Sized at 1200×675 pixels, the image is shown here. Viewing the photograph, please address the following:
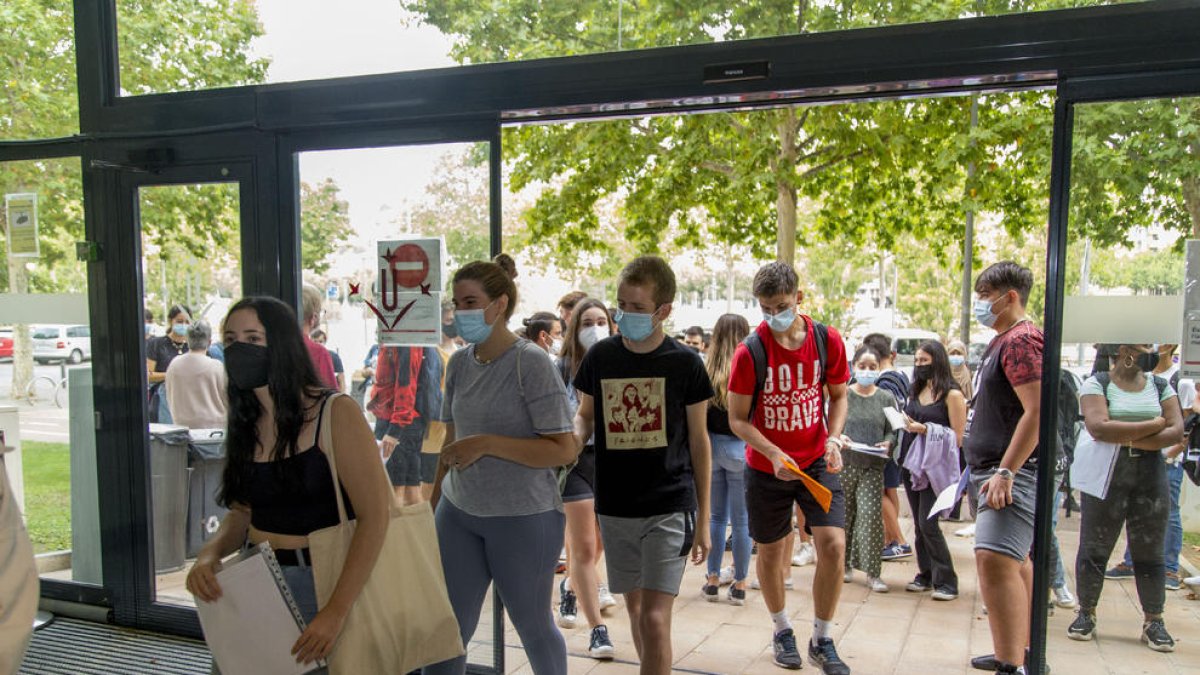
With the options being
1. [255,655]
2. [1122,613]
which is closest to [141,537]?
[255,655]

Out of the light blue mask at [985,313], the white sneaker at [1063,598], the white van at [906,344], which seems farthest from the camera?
the white van at [906,344]

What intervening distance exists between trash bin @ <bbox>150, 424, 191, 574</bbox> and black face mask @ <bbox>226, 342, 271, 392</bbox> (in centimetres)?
291

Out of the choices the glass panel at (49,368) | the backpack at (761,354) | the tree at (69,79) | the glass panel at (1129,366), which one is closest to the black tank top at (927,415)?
the backpack at (761,354)

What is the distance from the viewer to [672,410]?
3.21 meters

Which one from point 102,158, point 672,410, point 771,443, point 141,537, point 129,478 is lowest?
point 141,537

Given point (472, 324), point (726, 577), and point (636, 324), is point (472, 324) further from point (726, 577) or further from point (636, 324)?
point (726, 577)

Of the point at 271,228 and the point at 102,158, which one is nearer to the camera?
the point at 271,228

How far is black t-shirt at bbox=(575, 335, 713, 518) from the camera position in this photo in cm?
319

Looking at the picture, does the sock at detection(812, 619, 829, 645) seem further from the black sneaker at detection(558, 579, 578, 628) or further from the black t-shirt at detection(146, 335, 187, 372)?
the black t-shirt at detection(146, 335, 187, 372)

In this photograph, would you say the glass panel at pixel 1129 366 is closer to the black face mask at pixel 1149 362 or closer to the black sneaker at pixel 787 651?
the black face mask at pixel 1149 362

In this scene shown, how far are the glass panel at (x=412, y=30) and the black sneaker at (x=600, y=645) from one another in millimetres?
2734

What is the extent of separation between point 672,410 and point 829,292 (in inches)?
1126

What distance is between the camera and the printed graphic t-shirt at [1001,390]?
3596 millimetres

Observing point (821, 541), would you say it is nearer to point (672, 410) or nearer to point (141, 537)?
point (672, 410)
